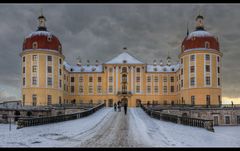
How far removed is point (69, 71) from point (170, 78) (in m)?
24.7

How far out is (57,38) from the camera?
6662 cm

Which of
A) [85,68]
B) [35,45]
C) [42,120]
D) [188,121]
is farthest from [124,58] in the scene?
[42,120]

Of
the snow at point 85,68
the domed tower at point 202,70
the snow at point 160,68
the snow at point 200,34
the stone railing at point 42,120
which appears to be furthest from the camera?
the snow at point 85,68

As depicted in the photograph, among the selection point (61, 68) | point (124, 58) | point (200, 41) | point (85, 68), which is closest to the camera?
point (200, 41)

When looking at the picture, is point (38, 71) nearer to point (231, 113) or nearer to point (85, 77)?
point (85, 77)

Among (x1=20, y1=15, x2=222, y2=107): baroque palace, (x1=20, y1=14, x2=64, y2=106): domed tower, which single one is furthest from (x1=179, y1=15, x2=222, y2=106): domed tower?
(x1=20, y1=14, x2=64, y2=106): domed tower

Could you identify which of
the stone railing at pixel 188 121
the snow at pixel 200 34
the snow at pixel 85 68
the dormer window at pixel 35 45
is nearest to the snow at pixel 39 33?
the dormer window at pixel 35 45

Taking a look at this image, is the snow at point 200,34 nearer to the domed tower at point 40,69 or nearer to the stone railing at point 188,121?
the domed tower at point 40,69

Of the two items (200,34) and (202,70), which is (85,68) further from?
(202,70)

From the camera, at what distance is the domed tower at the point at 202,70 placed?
60438 mm

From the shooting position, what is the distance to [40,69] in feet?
204

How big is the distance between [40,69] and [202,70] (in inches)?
1197

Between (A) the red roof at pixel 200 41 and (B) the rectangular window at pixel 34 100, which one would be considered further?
(A) the red roof at pixel 200 41

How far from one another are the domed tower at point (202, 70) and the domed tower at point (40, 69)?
82.4 ft
